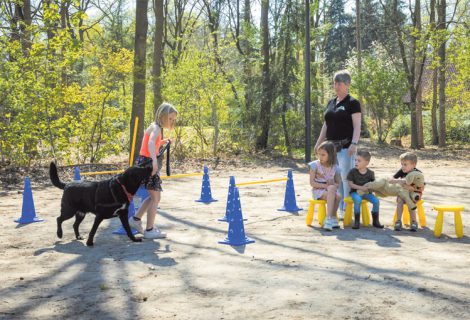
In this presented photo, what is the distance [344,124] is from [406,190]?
1.24 m

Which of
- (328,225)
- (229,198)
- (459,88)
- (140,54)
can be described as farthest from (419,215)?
(459,88)

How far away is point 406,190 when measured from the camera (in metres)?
6.80

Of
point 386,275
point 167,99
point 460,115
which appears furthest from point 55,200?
point 460,115

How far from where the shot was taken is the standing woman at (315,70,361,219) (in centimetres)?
709

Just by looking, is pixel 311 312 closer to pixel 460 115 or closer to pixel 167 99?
pixel 167 99

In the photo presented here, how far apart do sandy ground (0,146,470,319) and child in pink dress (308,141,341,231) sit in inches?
14.2

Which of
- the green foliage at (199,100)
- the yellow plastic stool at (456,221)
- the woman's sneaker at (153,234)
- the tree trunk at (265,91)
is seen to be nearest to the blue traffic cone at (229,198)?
the woman's sneaker at (153,234)

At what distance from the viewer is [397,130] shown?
28.4 meters

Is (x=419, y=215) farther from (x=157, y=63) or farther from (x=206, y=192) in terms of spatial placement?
(x=157, y=63)

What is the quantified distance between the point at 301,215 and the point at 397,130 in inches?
865

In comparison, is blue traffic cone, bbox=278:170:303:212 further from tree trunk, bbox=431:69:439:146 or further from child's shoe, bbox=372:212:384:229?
tree trunk, bbox=431:69:439:146

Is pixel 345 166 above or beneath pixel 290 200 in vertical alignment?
above

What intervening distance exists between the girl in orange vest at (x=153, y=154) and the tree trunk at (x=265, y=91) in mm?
12431

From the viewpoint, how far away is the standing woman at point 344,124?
7.09 meters
